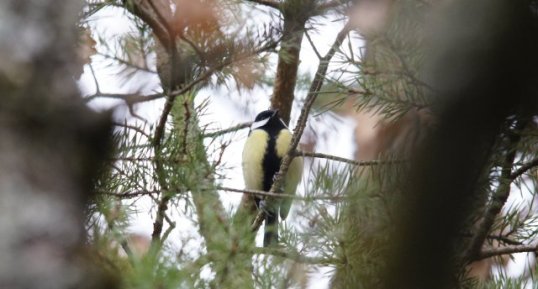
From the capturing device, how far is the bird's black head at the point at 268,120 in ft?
9.73

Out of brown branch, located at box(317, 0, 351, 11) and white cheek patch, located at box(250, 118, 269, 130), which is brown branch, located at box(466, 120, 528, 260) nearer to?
brown branch, located at box(317, 0, 351, 11)

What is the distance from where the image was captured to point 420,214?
304mm

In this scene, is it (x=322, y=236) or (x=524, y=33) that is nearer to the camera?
(x=524, y=33)

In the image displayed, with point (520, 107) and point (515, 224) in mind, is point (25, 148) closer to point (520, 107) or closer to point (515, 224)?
point (520, 107)

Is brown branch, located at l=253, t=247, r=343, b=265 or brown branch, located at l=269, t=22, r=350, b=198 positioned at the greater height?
brown branch, located at l=269, t=22, r=350, b=198

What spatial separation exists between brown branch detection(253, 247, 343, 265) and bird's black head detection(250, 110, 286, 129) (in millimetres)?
1803

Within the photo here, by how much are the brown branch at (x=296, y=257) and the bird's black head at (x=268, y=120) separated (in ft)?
5.92

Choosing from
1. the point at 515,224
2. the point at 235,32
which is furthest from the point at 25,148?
the point at 515,224

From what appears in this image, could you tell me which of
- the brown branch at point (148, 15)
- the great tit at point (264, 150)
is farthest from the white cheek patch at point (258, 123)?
the brown branch at point (148, 15)

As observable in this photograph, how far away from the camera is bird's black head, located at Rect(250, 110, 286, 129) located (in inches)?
117

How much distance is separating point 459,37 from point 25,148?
0.84ft

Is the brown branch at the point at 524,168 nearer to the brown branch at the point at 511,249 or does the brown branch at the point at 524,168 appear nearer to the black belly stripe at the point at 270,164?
the brown branch at the point at 511,249

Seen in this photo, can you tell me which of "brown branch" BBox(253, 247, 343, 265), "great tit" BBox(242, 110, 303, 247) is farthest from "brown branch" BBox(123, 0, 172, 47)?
"great tit" BBox(242, 110, 303, 247)

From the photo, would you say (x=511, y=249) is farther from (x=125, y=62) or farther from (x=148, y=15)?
(x=125, y=62)
